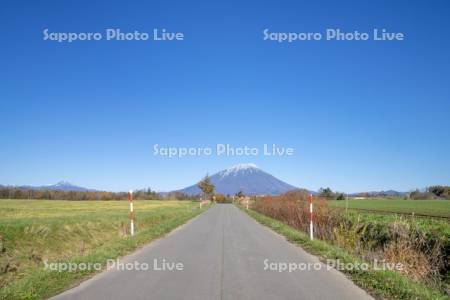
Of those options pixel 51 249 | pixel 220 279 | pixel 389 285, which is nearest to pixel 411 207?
pixel 51 249

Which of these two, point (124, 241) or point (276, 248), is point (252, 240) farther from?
point (124, 241)

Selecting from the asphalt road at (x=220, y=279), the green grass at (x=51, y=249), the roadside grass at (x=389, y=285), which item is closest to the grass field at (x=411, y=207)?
the green grass at (x=51, y=249)

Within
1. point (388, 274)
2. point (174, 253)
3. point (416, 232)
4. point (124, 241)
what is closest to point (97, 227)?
point (124, 241)

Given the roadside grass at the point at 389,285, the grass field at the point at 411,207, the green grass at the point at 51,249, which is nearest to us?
the roadside grass at the point at 389,285

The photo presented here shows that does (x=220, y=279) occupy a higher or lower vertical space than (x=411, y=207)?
higher

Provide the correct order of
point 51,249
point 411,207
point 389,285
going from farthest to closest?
point 411,207 < point 51,249 < point 389,285

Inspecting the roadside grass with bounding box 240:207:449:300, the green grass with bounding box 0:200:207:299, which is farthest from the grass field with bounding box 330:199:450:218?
the roadside grass with bounding box 240:207:449:300

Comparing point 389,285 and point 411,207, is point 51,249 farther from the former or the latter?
point 411,207

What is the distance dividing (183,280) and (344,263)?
3.96 meters

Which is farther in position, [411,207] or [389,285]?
[411,207]

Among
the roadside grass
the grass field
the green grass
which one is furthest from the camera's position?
the grass field

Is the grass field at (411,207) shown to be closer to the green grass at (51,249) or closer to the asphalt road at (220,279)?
the green grass at (51,249)

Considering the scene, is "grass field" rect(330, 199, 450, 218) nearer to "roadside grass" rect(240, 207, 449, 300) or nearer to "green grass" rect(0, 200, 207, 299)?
"green grass" rect(0, 200, 207, 299)

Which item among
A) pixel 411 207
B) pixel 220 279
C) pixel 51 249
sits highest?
pixel 220 279
